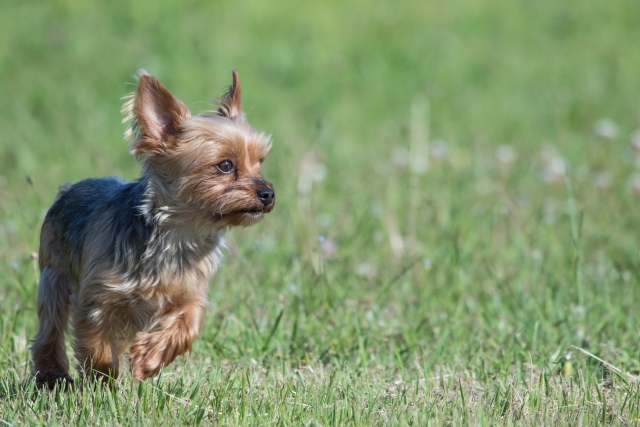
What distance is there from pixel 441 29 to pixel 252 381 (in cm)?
943

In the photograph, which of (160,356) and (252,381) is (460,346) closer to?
(252,381)

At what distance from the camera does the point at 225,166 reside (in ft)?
13.5

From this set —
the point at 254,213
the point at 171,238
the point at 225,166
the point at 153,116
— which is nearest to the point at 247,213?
the point at 254,213

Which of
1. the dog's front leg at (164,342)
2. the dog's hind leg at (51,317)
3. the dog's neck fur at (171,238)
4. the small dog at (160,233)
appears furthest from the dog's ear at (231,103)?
the dog's hind leg at (51,317)

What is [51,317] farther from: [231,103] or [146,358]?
[231,103]

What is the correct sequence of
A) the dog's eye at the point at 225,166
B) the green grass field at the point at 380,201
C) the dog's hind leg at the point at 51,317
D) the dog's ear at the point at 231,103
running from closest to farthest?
1. the green grass field at the point at 380,201
2. the dog's eye at the point at 225,166
3. the dog's hind leg at the point at 51,317
4. the dog's ear at the point at 231,103

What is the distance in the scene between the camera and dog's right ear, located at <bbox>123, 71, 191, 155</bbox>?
157 inches

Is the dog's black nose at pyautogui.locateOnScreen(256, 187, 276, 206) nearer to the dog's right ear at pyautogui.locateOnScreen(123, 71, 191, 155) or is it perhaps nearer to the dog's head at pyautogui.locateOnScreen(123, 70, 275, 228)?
the dog's head at pyautogui.locateOnScreen(123, 70, 275, 228)

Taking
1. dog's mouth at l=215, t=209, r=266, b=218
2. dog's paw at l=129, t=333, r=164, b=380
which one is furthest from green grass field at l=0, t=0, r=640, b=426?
dog's mouth at l=215, t=209, r=266, b=218

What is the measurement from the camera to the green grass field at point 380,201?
12.6 feet

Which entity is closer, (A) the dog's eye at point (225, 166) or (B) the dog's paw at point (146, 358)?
(B) the dog's paw at point (146, 358)

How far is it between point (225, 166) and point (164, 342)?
0.87 meters

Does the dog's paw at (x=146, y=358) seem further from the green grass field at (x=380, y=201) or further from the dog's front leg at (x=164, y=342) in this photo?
the green grass field at (x=380, y=201)

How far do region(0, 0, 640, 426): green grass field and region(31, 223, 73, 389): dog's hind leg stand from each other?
0.16 metres
